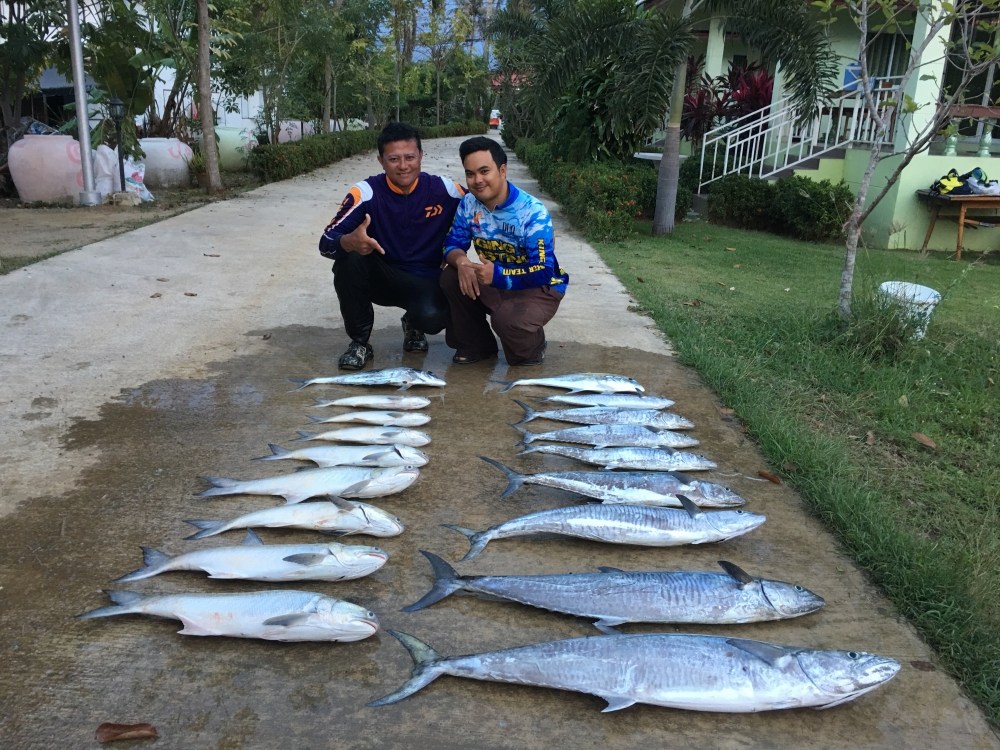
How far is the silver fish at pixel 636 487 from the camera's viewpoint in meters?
3.00

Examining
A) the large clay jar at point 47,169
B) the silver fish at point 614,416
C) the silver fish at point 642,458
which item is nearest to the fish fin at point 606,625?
the silver fish at point 642,458

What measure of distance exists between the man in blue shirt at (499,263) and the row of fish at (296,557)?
1316mm

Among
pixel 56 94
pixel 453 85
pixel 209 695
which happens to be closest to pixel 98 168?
pixel 56 94

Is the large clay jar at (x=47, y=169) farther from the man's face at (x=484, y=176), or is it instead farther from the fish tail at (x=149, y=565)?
the fish tail at (x=149, y=565)

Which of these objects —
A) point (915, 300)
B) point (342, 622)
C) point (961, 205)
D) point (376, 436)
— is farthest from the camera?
point (961, 205)

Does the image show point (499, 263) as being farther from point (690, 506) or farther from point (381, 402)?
point (690, 506)

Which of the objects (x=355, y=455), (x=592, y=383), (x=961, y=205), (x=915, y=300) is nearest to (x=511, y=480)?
(x=355, y=455)

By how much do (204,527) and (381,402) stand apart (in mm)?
1377

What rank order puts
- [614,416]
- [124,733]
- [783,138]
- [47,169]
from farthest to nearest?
[783,138] < [47,169] < [614,416] < [124,733]

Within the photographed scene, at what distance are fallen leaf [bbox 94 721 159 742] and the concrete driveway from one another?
2 cm

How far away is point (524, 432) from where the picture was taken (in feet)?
12.2

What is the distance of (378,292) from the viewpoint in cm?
471

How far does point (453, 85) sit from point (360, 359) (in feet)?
152

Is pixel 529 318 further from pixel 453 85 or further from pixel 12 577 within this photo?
pixel 453 85
